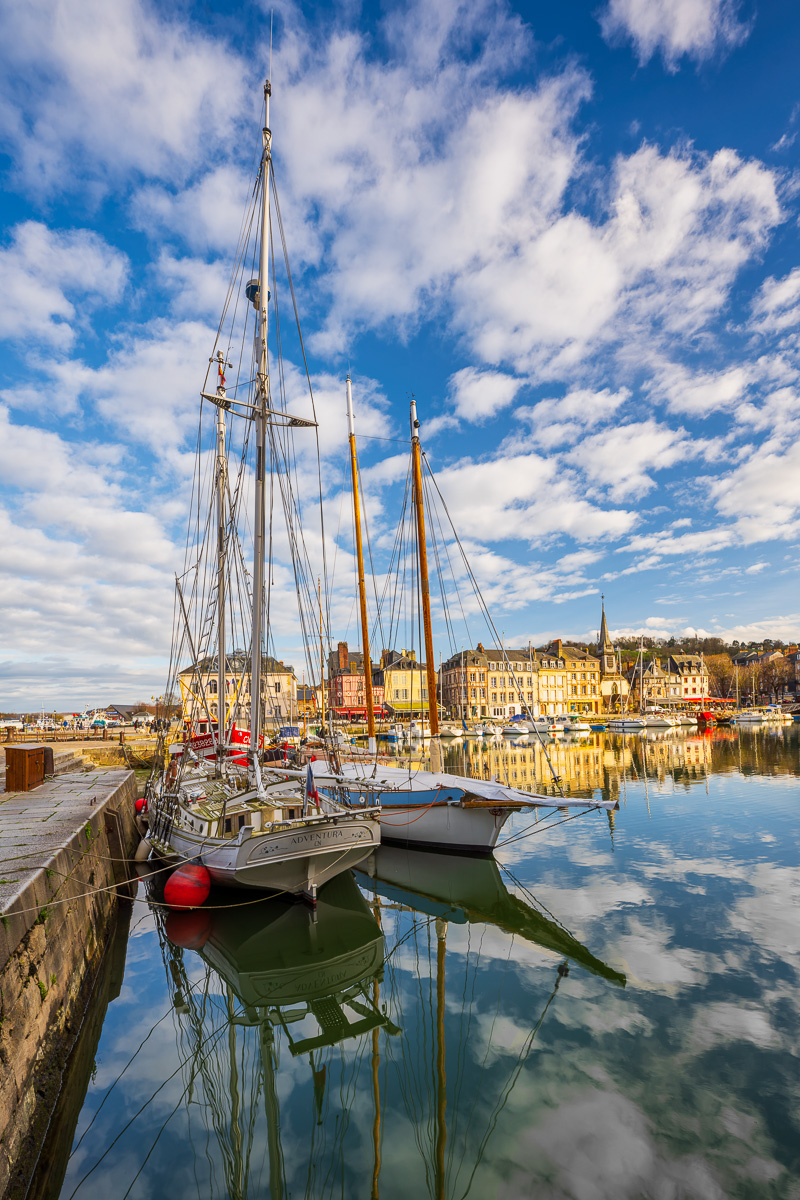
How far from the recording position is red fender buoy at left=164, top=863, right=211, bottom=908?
15055mm

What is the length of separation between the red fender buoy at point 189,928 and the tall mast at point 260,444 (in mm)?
4338

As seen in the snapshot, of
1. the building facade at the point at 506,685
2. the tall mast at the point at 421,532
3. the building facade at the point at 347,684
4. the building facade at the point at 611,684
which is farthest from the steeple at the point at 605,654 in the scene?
the tall mast at the point at 421,532

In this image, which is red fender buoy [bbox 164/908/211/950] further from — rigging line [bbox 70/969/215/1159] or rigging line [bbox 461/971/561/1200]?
rigging line [bbox 461/971/561/1200]

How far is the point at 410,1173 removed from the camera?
6.51 metres

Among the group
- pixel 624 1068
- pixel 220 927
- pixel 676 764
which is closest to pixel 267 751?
pixel 220 927

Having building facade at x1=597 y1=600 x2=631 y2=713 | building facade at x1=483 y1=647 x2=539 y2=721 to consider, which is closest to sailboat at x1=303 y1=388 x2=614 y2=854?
building facade at x1=483 y1=647 x2=539 y2=721

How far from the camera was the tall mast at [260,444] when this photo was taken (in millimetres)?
14383

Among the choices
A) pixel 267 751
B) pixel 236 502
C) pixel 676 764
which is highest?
pixel 236 502

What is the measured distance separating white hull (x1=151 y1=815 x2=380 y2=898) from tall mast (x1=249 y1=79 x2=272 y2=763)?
84.3 inches

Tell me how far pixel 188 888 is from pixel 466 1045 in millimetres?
8969

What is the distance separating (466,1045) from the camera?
8.87 metres

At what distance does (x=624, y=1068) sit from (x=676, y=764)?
1569 inches

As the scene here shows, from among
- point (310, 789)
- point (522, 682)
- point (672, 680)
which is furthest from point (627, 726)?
point (310, 789)

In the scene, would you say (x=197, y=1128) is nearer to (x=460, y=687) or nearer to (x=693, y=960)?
(x=693, y=960)
